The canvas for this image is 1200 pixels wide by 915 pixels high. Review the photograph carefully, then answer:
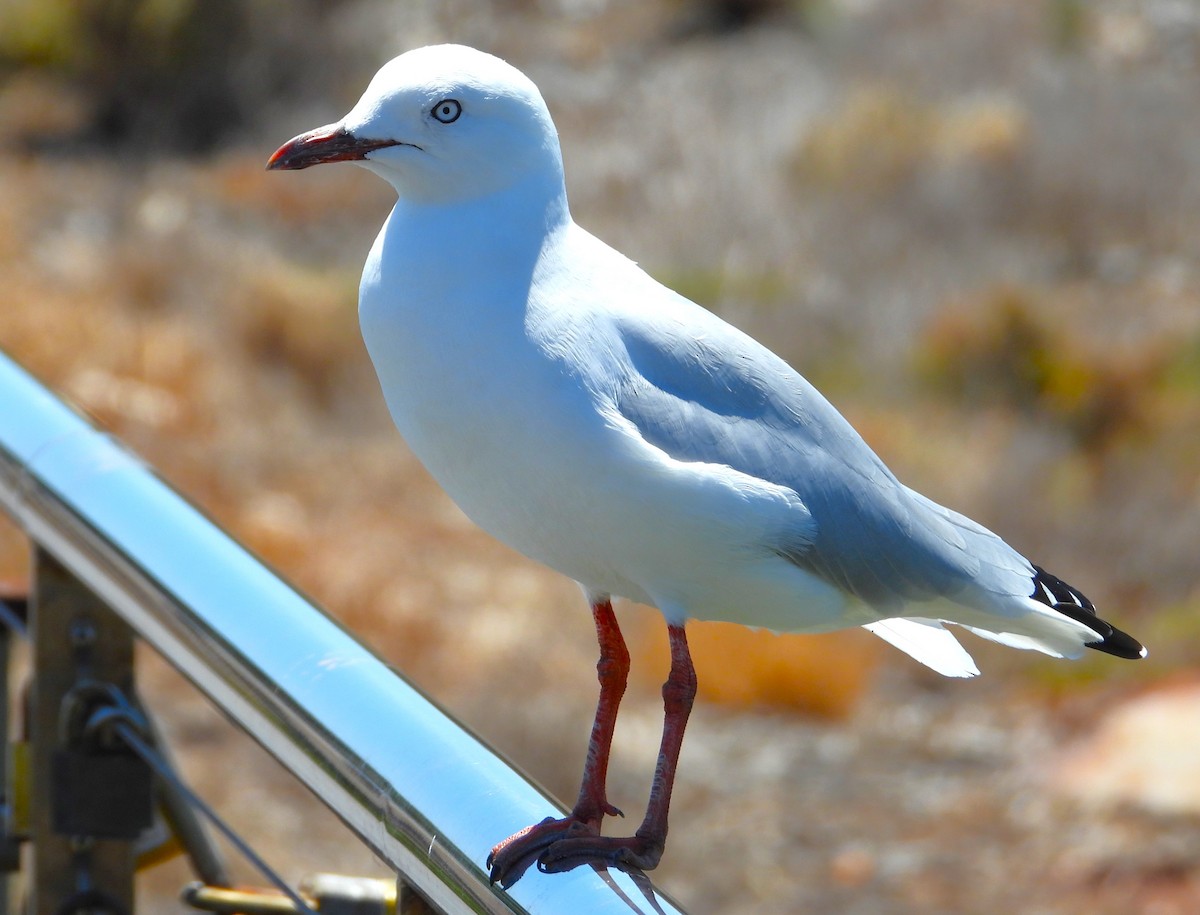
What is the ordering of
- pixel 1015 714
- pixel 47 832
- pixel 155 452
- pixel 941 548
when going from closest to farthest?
1. pixel 941 548
2. pixel 47 832
3. pixel 1015 714
4. pixel 155 452

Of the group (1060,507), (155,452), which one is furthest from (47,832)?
(1060,507)

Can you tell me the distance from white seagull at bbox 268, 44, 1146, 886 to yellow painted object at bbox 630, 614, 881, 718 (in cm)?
420

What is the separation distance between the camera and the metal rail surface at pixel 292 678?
95 centimetres

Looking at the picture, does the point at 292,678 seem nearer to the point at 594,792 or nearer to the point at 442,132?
the point at 594,792

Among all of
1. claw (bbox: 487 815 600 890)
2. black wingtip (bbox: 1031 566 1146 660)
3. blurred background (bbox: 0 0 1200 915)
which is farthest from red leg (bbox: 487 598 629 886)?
blurred background (bbox: 0 0 1200 915)

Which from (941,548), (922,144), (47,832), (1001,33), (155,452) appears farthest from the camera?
(1001,33)

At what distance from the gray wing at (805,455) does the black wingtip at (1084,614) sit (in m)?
0.02

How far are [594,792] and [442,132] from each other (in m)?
0.49

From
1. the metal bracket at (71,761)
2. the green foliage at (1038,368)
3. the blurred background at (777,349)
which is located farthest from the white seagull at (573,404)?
the green foliage at (1038,368)

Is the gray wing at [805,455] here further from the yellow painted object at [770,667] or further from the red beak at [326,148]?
the yellow painted object at [770,667]

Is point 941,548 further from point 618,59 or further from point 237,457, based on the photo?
point 618,59

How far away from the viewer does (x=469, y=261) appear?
3.38 feet

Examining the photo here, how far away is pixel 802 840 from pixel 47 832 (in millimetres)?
3477

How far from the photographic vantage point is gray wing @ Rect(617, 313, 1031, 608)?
109 centimetres
